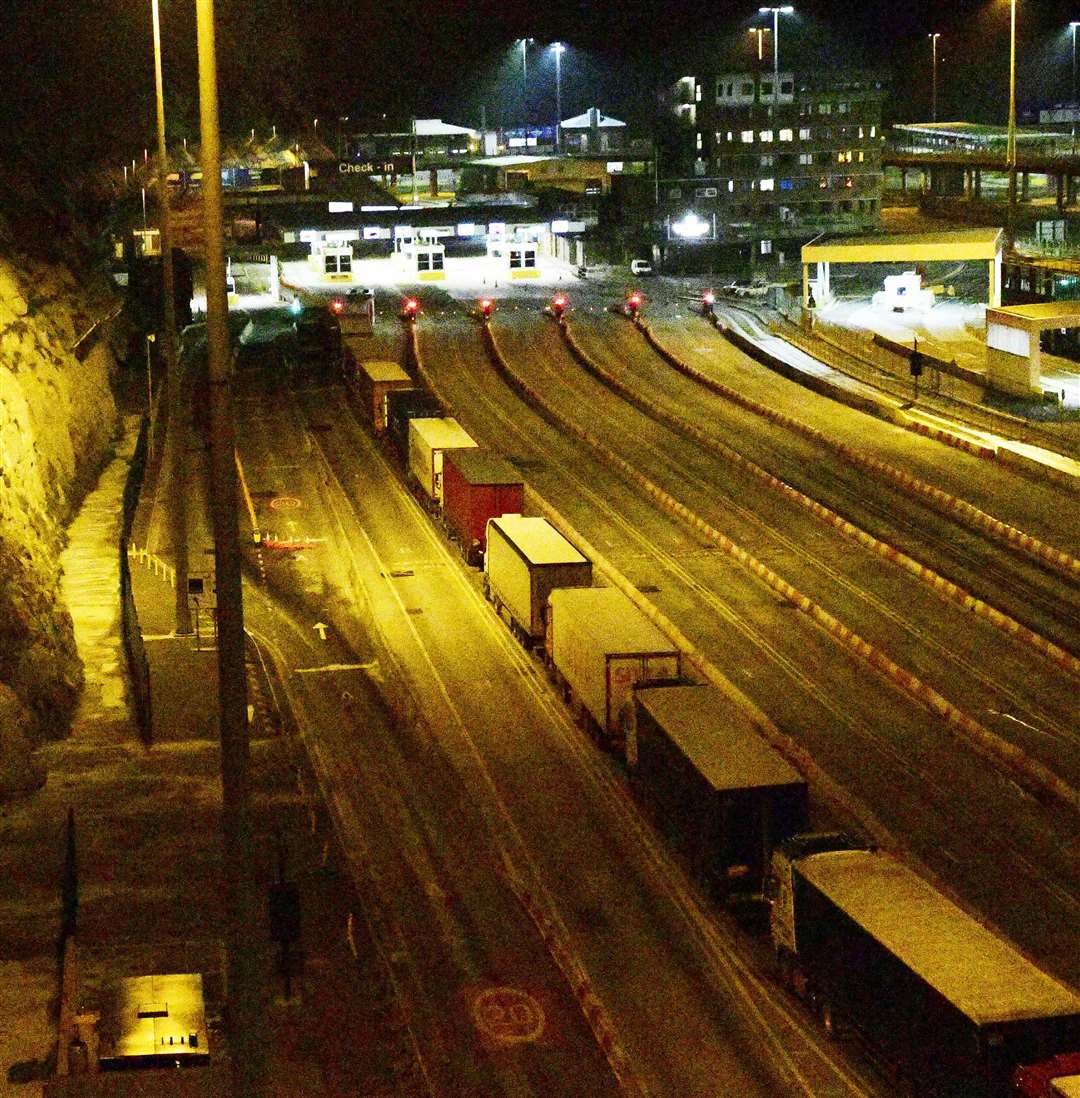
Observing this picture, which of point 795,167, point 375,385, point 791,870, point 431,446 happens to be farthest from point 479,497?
point 795,167

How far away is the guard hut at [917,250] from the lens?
8494cm

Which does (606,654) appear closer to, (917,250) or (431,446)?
(431,446)

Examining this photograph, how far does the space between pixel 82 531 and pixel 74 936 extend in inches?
1136

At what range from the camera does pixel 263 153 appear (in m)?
128

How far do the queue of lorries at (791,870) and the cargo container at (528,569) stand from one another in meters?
0.05

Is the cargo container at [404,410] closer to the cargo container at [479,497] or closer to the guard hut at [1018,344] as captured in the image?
the cargo container at [479,497]

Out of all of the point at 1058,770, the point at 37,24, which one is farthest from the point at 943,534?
the point at 37,24

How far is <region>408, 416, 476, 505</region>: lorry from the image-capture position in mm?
51188

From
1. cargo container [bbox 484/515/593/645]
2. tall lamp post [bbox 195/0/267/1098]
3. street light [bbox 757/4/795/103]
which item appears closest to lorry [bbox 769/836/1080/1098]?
Result: tall lamp post [bbox 195/0/267/1098]

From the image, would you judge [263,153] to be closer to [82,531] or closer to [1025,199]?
[1025,199]

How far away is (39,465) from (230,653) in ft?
121

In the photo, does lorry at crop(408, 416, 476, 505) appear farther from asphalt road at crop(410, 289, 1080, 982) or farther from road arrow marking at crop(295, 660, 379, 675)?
road arrow marking at crop(295, 660, 379, 675)

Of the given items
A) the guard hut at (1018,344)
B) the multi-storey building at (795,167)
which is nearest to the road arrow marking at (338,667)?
the guard hut at (1018,344)

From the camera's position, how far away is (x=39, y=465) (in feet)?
163
